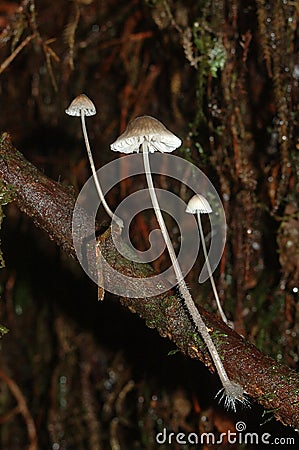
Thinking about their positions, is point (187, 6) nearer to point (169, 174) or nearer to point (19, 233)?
point (169, 174)

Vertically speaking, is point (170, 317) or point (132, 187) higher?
point (132, 187)

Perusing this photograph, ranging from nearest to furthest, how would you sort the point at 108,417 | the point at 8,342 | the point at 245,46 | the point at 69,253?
the point at 69,253 → the point at 245,46 → the point at 108,417 → the point at 8,342

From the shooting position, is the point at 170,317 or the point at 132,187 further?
the point at 132,187

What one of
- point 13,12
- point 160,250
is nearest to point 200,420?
point 160,250

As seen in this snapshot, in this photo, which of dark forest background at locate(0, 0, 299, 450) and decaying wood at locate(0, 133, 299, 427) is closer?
decaying wood at locate(0, 133, 299, 427)

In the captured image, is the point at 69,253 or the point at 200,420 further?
the point at 200,420
